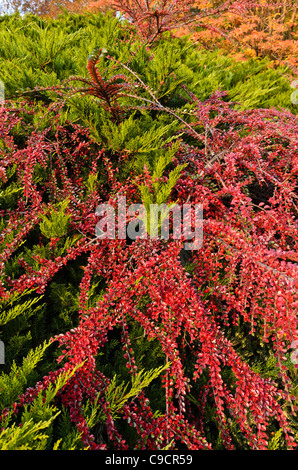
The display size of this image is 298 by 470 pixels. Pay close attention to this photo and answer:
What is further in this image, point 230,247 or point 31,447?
point 230,247

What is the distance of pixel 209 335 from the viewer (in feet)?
3.75

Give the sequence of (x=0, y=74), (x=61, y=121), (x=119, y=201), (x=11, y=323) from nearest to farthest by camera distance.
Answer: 1. (x=11, y=323)
2. (x=119, y=201)
3. (x=61, y=121)
4. (x=0, y=74)

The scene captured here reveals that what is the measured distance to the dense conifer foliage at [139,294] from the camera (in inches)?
41.9

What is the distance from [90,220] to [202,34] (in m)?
7.23

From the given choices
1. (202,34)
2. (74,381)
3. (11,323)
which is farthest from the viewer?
(202,34)

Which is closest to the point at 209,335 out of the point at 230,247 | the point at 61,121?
the point at 230,247

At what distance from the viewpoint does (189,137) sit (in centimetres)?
230

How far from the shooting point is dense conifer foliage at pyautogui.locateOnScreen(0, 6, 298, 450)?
1063 millimetres

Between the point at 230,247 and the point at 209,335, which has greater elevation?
the point at 230,247

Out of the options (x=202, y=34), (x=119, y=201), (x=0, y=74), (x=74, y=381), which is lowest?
(x=74, y=381)

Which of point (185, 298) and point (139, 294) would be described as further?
point (139, 294)

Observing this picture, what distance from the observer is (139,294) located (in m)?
1.36
